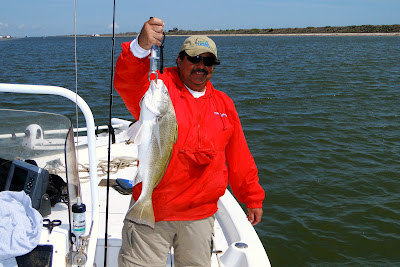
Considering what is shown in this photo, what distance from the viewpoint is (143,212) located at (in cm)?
272

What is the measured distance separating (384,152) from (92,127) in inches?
347

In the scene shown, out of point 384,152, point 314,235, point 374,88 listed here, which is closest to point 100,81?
point 374,88

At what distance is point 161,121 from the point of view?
8.39ft

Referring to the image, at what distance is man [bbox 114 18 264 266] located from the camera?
9.45 feet

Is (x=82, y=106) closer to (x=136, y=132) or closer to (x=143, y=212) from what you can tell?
(x=136, y=132)

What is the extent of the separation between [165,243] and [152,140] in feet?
2.75

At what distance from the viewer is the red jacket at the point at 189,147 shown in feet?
9.36

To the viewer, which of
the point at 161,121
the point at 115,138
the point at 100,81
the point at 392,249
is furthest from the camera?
the point at 100,81

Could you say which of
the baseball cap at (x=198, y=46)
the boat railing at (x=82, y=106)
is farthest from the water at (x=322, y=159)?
the baseball cap at (x=198, y=46)

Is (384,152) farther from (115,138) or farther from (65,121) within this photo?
(65,121)

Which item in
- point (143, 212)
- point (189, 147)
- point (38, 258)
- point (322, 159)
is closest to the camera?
point (38, 258)

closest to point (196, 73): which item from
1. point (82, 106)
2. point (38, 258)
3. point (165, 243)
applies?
point (82, 106)

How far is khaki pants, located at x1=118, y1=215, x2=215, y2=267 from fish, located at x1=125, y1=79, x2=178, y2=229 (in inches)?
6.8

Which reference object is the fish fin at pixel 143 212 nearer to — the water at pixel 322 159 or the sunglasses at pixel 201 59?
the sunglasses at pixel 201 59
